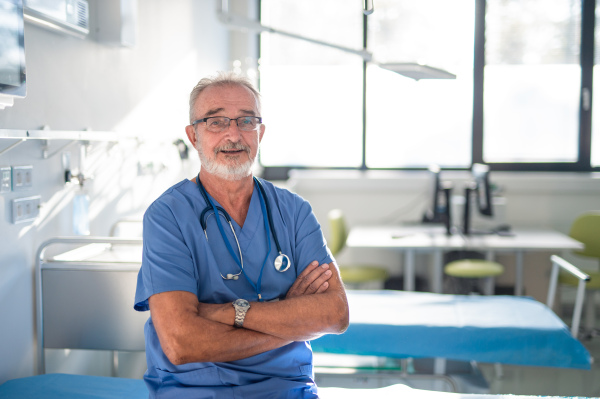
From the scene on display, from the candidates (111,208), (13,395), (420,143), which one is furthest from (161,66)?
(420,143)

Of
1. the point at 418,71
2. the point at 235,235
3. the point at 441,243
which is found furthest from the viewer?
the point at 441,243

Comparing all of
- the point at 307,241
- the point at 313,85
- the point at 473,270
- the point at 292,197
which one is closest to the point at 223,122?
the point at 292,197

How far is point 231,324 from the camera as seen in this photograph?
1.53m

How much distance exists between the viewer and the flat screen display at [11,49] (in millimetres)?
1668

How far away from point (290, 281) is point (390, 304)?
1.31m

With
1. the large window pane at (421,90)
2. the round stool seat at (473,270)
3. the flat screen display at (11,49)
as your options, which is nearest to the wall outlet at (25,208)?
the flat screen display at (11,49)

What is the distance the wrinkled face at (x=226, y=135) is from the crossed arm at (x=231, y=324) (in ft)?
1.23

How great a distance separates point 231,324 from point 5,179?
3.14 ft

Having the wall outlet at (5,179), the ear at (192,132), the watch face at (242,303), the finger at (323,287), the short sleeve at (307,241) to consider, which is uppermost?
the ear at (192,132)

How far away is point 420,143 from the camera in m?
5.08

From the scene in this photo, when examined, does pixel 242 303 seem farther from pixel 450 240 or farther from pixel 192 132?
pixel 450 240

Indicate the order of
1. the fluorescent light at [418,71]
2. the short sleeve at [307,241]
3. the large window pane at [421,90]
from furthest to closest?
the large window pane at [421,90], the fluorescent light at [418,71], the short sleeve at [307,241]

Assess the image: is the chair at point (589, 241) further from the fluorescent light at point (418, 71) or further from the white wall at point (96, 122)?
the white wall at point (96, 122)

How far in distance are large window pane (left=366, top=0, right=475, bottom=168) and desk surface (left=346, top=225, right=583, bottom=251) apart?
36.2 inches
